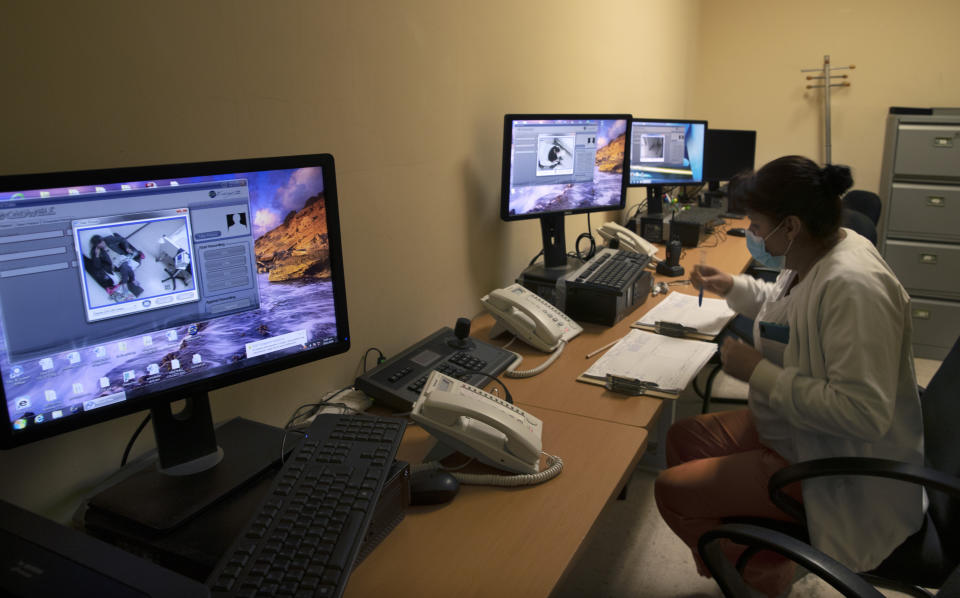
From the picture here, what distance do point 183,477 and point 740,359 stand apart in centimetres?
126

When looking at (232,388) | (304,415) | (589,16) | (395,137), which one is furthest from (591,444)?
(589,16)

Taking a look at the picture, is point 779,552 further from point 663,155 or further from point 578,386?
point 663,155

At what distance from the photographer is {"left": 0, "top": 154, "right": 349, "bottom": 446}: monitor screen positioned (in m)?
0.86

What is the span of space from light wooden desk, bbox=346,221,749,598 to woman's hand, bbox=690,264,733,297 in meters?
0.67

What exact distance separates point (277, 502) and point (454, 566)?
289 millimetres

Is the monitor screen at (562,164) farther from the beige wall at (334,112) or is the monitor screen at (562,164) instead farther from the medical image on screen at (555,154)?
the beige wall at (334,112)

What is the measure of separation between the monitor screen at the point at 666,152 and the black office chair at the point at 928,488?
5.87 ft

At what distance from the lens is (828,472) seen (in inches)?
51.6

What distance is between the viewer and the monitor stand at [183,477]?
971mm

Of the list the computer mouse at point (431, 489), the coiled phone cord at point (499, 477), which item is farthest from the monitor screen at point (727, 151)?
the computer mouse at point (431, 489)

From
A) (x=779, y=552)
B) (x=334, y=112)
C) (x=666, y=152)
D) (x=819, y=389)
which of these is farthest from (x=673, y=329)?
(x=666, y=152)

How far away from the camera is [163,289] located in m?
0.98

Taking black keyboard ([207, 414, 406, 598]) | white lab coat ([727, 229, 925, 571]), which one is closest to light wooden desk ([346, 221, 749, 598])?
black keyboard ([207, 414, 406, 598])

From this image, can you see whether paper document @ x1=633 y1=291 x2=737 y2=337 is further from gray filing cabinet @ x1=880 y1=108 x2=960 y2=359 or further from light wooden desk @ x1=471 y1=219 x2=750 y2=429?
gray filing cabinet @ x1=880 y1=108 x2=960 y2=359
